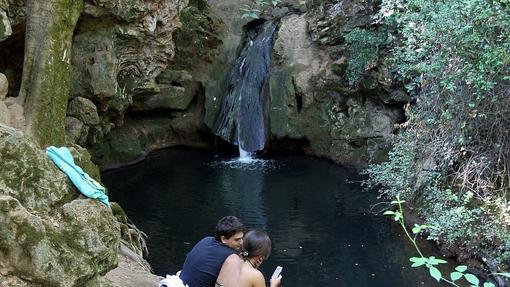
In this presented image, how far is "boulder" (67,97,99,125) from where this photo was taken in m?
12.3

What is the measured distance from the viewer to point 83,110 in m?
12.4

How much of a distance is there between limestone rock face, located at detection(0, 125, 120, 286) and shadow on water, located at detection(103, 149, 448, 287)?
5694 mm

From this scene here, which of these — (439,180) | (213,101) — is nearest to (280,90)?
(213,101)

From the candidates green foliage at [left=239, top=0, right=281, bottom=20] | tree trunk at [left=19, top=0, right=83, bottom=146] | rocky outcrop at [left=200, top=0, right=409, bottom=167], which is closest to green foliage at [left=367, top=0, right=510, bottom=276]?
rocky outcrop at [left=200, top=0, right=409, bottom=167]

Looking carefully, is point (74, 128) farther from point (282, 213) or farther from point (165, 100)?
point (165, 100)

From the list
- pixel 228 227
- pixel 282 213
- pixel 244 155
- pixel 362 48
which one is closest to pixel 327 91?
pixel 362 48

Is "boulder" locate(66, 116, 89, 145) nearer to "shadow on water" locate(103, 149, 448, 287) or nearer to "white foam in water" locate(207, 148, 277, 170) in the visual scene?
"shadow on water" locate(103, 149, 448, 287)

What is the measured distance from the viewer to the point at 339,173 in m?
16.6

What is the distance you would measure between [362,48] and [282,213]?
592 cm

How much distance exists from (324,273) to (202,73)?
459 inches

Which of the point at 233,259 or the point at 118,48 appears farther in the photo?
the point at 118,48

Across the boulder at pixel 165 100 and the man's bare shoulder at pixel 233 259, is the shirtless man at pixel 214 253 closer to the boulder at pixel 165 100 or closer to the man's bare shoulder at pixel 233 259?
the man's bare shoulder at pixel 233 259

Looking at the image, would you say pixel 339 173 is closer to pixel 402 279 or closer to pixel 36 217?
pixel 402 279

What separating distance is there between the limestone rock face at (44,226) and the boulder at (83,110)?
8399 mm
